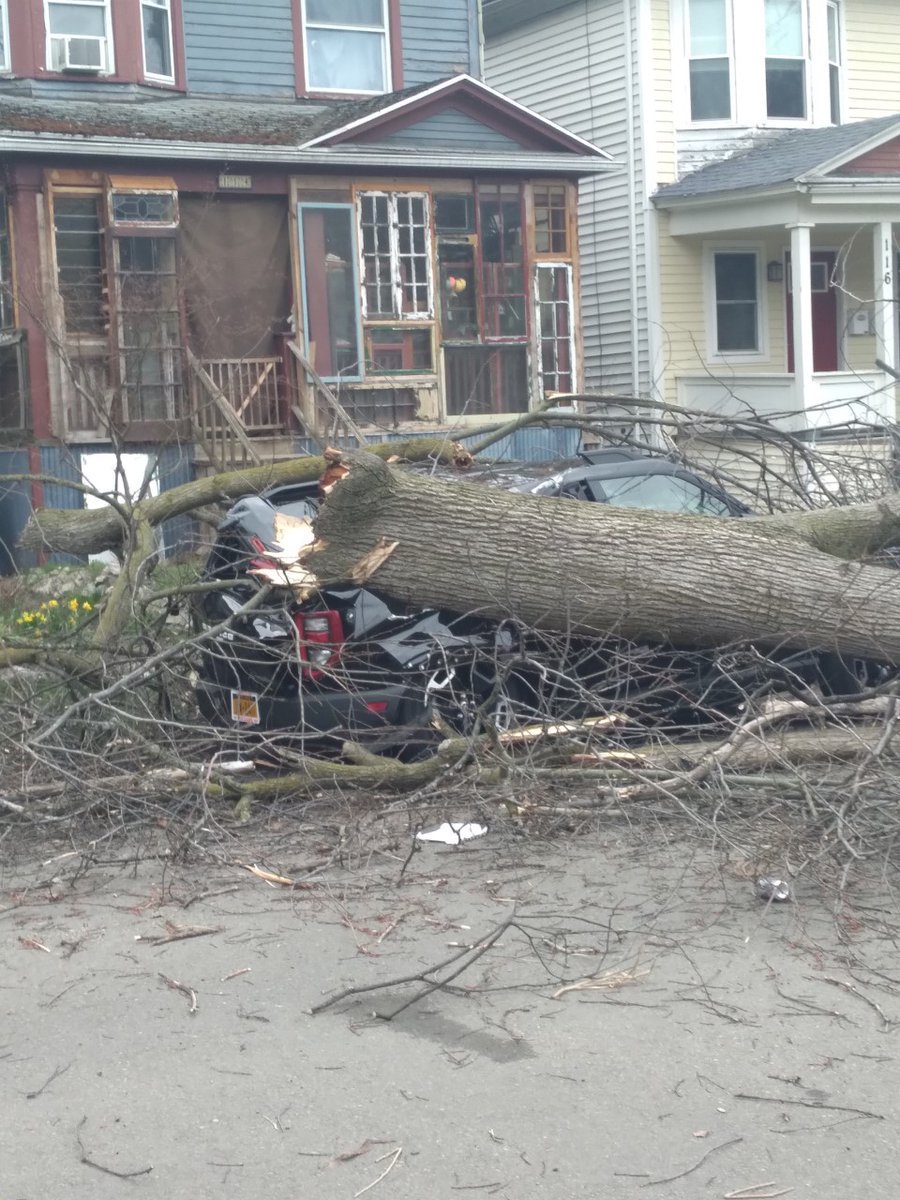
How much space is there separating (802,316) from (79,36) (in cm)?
949

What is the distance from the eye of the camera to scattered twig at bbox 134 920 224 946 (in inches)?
208

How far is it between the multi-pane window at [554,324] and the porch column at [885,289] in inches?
153

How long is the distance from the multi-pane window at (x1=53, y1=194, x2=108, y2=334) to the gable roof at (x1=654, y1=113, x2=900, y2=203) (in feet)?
26.8

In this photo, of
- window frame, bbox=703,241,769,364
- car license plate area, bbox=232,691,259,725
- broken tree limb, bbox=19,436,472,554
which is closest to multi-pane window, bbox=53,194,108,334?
broken tree limb, bbox=19,436,472,554

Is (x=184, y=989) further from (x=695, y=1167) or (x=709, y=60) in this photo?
(x=709, y=60)

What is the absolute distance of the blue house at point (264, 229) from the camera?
50.7 ft

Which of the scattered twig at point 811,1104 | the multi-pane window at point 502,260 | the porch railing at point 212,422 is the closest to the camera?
the scattered twig at point 811,1104

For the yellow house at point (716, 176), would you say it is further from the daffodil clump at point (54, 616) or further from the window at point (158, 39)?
the daffodil clump at point (54, 616)

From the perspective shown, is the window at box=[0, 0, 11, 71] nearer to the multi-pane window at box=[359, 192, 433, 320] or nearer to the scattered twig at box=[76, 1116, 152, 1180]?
the multi-pane window at box=[359, 192, 433, 320]

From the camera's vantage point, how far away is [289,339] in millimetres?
16812

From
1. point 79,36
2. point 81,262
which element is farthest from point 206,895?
point 79,36

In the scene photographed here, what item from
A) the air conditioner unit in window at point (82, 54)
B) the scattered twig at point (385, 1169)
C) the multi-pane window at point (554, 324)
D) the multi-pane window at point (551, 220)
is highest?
the air conditioner unit in window at point (82, 54)

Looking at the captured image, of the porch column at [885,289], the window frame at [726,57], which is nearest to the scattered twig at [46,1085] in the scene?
the porch column at [885,289]

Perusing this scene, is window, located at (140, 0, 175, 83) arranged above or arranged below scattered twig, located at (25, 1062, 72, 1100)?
above
